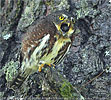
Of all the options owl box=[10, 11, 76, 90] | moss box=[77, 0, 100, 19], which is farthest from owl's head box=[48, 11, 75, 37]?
moss box=[77, 0, 100, 19]

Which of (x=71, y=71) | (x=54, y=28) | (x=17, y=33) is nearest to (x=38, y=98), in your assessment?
(x=71, y=71)

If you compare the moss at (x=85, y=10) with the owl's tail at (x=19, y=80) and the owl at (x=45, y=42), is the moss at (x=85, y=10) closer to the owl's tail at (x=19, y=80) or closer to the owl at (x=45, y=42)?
the owl at (x=45, y=42)

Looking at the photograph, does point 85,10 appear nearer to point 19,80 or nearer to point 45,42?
point 45,42

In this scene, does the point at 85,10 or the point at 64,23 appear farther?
the point at 85,10

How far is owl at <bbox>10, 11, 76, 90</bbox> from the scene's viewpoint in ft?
9.61

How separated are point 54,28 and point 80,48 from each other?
480mm

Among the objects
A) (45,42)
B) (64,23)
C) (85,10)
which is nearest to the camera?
(45,42)

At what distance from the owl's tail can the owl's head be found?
28.3 inches

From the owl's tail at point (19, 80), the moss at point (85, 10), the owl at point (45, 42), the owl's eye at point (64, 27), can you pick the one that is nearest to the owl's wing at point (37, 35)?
the owl at point (45, 42)

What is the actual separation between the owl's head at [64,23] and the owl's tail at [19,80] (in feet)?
2.36

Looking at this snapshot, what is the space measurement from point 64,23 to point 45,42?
37 cm

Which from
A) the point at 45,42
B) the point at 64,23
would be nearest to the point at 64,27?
the point at 64,23

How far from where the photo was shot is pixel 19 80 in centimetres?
301

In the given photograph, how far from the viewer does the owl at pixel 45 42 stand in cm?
293
